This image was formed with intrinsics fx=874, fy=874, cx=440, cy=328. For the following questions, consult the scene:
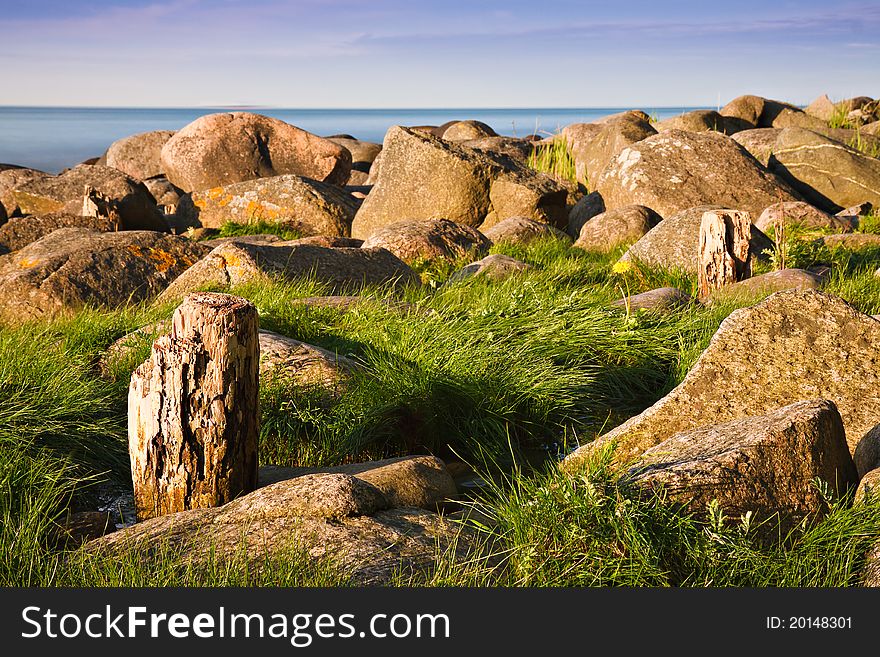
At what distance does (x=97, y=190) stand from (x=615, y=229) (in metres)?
8.68

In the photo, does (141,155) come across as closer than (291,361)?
No

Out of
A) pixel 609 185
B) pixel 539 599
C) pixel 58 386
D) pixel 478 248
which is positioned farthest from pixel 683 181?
pixel 539 599

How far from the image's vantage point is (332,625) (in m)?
2.64

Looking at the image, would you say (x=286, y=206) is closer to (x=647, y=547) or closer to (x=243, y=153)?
(x=243, y=153)

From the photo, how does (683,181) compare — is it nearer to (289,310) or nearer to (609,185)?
(609,185)

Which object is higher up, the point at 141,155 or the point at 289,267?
the point at 141,155

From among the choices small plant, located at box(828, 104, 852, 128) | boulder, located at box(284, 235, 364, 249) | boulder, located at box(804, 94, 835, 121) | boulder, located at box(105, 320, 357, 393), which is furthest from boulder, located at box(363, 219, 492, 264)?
boulder, located at box(804, 94, 835, 121)

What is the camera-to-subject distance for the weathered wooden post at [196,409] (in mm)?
3854

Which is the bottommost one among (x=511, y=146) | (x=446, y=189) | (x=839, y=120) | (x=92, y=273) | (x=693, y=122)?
(x=92, y=273)

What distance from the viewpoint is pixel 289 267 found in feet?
24.9

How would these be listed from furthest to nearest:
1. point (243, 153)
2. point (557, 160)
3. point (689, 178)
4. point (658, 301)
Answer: point (243, 153), point (557, 160), point (689, 178), point (658, 301)

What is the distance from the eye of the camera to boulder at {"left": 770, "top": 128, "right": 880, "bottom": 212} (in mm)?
13609

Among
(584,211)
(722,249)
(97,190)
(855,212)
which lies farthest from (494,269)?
(97,190)

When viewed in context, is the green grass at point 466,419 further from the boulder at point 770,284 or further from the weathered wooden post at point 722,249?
the weathered wooden post at point 722,249
